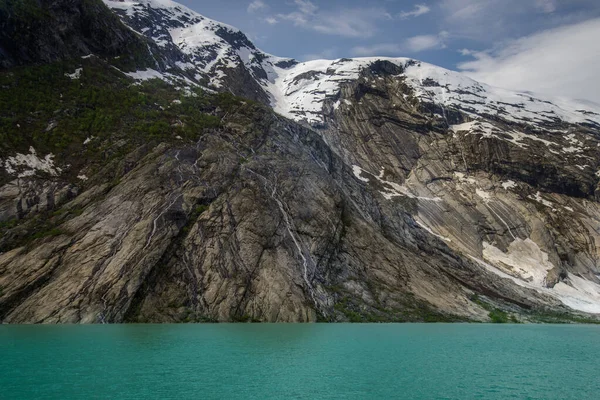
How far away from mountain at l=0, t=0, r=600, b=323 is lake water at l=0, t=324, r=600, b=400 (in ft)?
45.2

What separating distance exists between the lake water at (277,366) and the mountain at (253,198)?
45.2 feet

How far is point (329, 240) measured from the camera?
3265 inches

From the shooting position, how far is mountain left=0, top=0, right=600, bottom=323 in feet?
218

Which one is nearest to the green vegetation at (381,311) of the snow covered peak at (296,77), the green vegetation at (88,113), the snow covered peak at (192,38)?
the green vegetation at (88,113)

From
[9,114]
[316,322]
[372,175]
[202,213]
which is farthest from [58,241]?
[372,175]

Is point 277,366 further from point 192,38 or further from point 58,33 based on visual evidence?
point 192,38

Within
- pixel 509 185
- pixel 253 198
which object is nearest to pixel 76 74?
pixel 253 198

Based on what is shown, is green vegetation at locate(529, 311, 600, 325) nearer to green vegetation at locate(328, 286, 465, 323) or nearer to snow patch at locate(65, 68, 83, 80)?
green vegetation at locate(328, 286, 465, 323)

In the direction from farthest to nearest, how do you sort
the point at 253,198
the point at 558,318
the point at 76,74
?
the point at 76,74, the point at 558,318, the point at 253,198

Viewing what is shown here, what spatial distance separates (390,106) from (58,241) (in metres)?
116

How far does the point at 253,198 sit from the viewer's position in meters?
81.2

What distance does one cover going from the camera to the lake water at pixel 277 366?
26.4 meters

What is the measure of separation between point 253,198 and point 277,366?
4906cm

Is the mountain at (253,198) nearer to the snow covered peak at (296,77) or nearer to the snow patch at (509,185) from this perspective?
the snow patch at (509,185)
